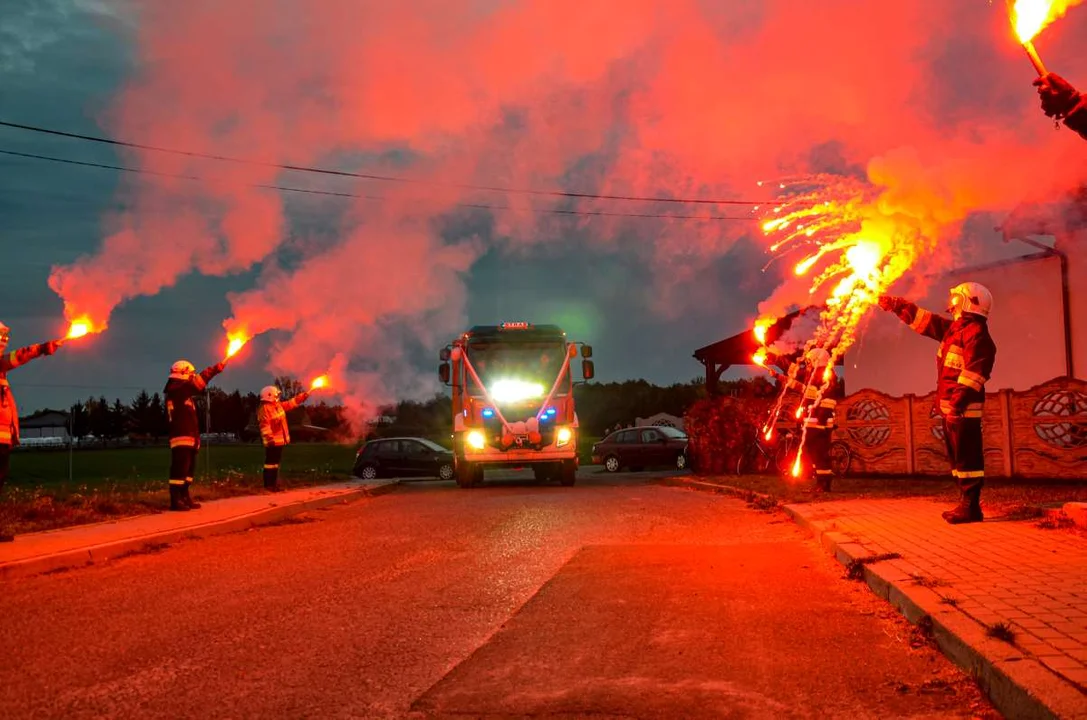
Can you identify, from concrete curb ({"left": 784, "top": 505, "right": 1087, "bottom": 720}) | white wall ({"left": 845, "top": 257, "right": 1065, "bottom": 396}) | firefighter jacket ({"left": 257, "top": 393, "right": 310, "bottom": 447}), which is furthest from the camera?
white wall ({"left": 845, "top": 257, "right": 1065, "bottom": 396})

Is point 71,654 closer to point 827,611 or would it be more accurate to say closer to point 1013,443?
point 827,611

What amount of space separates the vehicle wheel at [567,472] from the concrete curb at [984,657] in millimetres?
13331

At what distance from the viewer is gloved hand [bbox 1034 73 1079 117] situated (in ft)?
21.9

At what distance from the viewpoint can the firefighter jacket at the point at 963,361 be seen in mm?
9781

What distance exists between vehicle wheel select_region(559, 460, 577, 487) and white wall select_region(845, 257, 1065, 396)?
334 inches

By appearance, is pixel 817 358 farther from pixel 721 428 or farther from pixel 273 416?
pixel 273 416

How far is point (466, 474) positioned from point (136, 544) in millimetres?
11052

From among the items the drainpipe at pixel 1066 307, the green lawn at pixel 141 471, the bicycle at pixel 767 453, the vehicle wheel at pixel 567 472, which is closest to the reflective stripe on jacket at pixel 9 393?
the green lawn at pixel 141 471

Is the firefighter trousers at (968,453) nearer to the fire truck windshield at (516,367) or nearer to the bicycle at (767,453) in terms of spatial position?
the bicycle at (767,453)

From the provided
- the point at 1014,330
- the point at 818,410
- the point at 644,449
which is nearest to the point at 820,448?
the point at 818,410

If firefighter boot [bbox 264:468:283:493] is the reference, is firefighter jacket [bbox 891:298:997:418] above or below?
above

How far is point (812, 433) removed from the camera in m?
15.0

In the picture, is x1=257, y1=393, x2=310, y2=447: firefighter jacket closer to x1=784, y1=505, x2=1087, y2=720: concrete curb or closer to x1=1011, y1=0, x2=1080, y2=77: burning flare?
x1=784, y1=505, x2=1087, y2=720: concrete curb

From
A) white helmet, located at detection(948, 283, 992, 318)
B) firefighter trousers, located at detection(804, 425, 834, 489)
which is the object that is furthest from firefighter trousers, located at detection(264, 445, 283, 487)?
white helmet, located at detection(948, 283, 992, 318)
